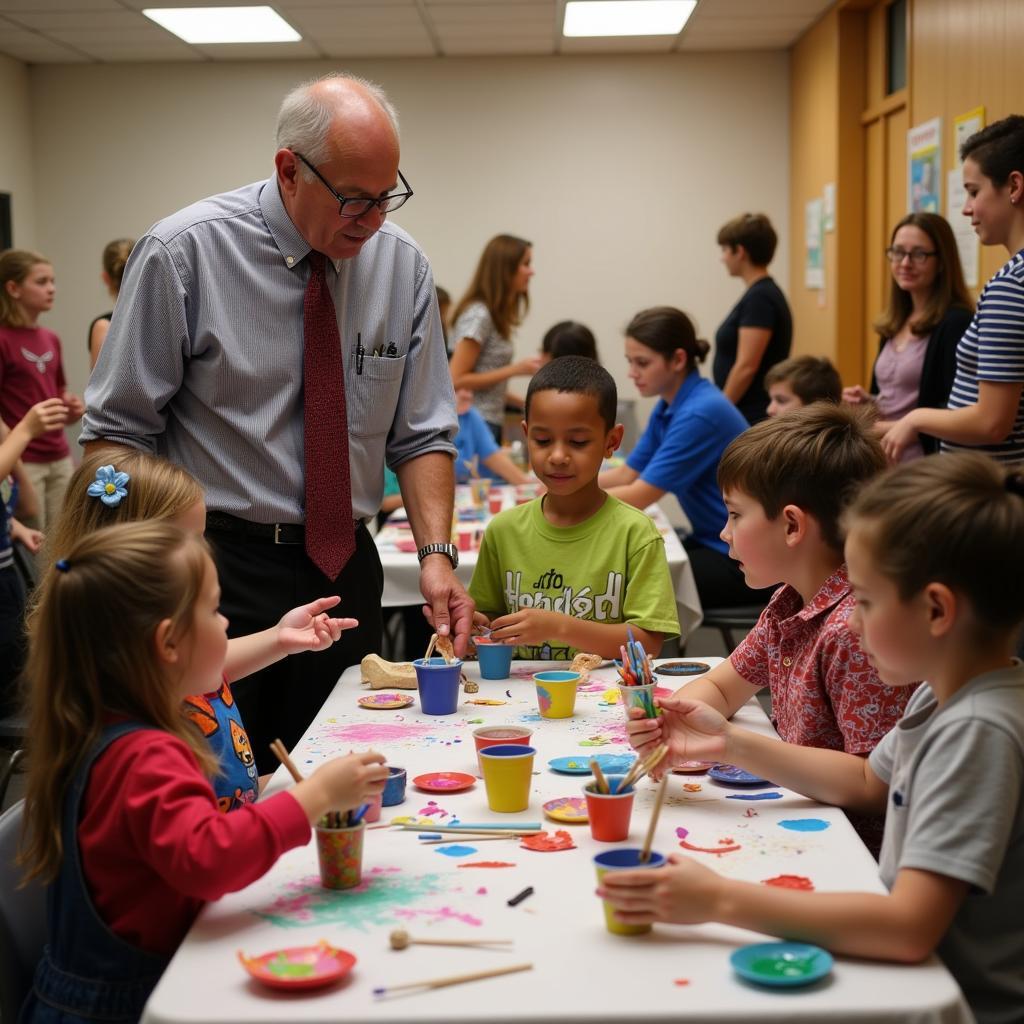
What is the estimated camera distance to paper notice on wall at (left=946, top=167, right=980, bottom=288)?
4.89 meters

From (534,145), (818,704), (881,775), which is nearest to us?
(881,775)

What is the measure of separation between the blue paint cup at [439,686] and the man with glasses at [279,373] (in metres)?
0.22

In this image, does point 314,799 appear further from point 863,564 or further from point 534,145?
point 534,145

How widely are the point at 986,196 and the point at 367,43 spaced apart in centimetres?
535

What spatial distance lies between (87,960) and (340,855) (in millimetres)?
294

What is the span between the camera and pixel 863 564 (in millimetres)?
1333

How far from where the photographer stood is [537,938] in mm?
1165

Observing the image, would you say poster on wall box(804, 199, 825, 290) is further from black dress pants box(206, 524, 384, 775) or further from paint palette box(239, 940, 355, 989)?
paint palette box(239, 940, 355, 989)

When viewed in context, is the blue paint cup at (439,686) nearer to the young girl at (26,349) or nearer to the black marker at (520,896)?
the black marker at (520,896)

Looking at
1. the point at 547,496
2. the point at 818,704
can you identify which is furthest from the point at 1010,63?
the point at 818,704

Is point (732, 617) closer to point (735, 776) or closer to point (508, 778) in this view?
point (735, 776)

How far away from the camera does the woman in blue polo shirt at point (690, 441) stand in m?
3.95

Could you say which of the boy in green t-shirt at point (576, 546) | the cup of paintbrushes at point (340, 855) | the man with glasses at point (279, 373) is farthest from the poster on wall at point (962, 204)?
the cup of paintbrushes at point (340, 855)

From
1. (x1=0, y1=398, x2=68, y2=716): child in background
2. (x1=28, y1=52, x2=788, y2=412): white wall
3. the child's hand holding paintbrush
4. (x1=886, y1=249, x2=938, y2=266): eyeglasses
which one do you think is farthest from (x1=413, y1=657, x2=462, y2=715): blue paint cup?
(x1=28, y1=52, x2=788, y2=412): white wall
